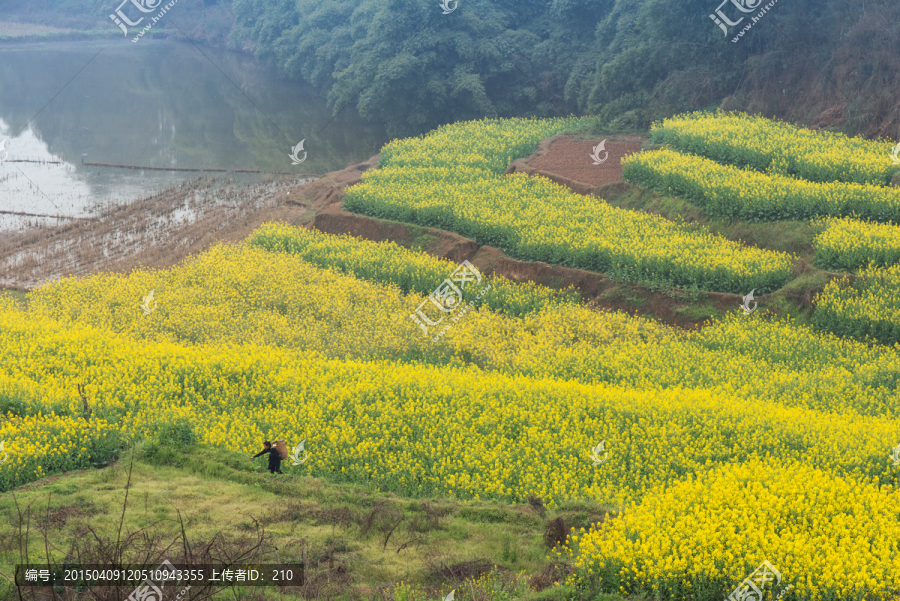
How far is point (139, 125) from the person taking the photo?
39.6 metres

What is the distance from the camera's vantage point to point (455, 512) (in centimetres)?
861

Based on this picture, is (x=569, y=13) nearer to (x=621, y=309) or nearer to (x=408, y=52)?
(x=408, y=52)

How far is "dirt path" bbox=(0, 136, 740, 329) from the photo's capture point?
17562 millimetres

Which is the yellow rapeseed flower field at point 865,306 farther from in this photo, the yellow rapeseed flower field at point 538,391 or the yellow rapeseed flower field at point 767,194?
the yellow rapeseed flower field at point 767,194

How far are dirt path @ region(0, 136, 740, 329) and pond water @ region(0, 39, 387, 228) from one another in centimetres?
216

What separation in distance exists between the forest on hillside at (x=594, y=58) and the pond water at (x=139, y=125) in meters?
2.80

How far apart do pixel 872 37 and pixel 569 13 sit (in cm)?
1618

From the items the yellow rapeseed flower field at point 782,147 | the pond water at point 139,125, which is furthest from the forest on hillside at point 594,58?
the pond water at point 139,125

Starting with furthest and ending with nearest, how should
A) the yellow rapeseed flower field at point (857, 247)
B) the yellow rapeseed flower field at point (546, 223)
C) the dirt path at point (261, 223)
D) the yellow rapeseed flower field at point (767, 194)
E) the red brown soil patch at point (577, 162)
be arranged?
the red brown soil patch at point (577, 162), the yellow rapeseed flower field at point (767, 194), the dirt path at point (261, 223), the yellow rapeseed flower field at point (546, 223), the yellow rapeseed flower field at point (857, 247)

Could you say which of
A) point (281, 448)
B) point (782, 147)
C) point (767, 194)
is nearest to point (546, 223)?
point (767, 194)

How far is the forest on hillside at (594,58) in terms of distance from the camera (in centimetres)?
2645

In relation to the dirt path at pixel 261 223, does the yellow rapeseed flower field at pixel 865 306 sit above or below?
above

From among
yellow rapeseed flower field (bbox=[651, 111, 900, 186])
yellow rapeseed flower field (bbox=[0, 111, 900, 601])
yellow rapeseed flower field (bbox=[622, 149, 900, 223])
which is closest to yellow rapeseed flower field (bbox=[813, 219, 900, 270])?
yellow rapeseed flower field (bbox=[0, 111, 900, 601])

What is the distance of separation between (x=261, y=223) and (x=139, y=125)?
19346mm
